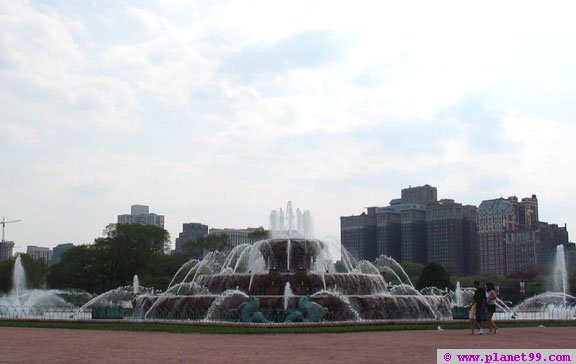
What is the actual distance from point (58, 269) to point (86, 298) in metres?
8.26

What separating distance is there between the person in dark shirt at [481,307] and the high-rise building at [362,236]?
159498 mm

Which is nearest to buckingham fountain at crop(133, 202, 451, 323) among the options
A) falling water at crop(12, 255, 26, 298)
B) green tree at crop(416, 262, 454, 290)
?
falling water at crop(12, 255, 26, 298)

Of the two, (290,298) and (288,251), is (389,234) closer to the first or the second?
(288,251)

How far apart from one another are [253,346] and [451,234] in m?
157

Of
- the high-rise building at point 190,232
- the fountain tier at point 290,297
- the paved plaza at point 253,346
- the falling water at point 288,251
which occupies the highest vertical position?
the high-rise building at point 190,232

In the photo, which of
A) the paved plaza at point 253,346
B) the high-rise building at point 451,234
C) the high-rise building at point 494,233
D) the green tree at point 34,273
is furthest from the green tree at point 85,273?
the high-rise building at point 494,233

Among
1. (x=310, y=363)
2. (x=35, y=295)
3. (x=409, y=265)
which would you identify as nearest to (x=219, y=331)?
(x=310, y=363)

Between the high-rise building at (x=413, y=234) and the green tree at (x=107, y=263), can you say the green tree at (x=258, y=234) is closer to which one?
the green tree at (x=107, y=263)

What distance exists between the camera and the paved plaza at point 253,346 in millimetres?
14406

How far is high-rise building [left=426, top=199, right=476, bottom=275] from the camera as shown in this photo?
556 ft

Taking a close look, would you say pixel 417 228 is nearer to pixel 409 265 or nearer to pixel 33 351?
pixel 409 265

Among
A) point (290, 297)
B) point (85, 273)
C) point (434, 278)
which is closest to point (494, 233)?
point (434, 278)

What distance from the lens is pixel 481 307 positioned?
853 inches

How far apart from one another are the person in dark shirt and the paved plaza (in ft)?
1.92
